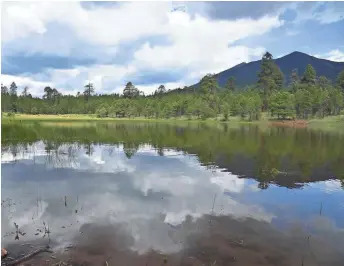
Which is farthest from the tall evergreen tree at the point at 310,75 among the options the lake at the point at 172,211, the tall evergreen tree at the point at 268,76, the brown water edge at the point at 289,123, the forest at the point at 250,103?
the lake at the point at 172,211

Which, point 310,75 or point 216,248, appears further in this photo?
point 310,75

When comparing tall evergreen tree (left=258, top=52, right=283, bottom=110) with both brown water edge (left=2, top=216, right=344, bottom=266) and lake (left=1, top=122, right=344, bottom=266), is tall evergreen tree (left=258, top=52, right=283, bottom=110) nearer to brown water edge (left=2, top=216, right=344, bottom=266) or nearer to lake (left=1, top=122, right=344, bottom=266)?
lake (left=1, top=122, right=344, bottom=266)

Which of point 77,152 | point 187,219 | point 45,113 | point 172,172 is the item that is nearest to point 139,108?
point 45,113

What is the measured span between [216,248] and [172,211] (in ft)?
15.6

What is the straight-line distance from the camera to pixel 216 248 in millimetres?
12742

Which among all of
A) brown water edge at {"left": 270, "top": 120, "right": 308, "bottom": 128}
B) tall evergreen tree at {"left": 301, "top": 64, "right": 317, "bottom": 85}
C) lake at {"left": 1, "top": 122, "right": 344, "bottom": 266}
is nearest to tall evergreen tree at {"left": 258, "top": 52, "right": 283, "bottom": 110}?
tall evergreen tree at {"left": 301, "top": 64, "right": 317, "bottom": 85}

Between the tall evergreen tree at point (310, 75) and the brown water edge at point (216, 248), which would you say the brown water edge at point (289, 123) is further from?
the brown water edge at point (216, 248)

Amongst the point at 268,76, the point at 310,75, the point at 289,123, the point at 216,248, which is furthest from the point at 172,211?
the point at 268,76

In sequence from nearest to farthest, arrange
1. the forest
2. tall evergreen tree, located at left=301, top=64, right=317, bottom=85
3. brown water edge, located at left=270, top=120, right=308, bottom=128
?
brown water edge, located at left=270, top=120, right=308, bottom=128 < the forest < tall evergreen tree, located at left=301, top=64, right=317, bottom=85

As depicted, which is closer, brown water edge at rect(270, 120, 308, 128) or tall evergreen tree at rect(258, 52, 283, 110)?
brown water edge at rect(270, 120, 308, 128)

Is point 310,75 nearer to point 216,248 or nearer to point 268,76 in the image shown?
point 268,76

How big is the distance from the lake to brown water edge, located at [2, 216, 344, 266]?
38 millimetres

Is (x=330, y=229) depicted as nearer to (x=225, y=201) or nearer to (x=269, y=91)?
(x=225, y=201)

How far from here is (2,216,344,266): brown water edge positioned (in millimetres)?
11617
